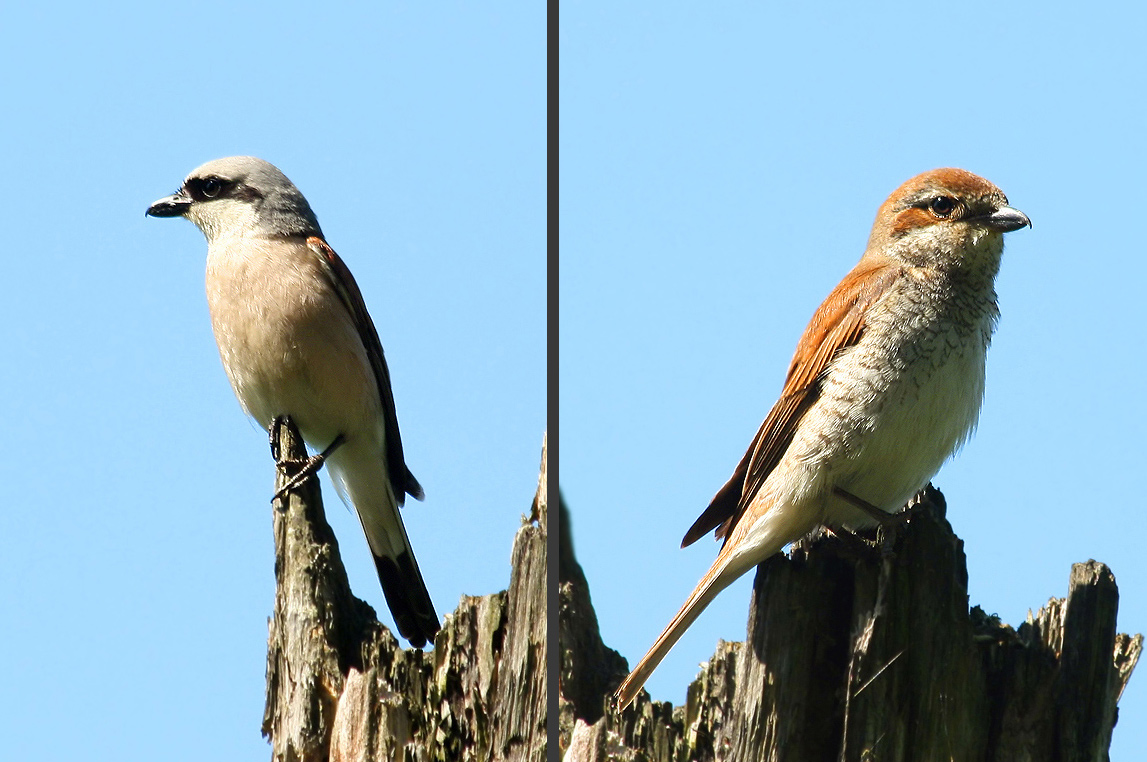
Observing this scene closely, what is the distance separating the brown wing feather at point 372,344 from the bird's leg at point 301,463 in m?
0.17

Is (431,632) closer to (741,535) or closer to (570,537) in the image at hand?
(570,537)

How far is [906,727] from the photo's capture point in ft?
7.62

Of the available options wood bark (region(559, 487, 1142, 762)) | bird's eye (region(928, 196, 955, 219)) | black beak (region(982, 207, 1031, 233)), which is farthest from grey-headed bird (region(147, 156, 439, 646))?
black beak (region(982, 207, 1031, 233))

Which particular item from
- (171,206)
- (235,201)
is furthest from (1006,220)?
(171,206)

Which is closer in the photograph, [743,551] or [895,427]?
[743,551]

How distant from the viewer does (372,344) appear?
3.89 metres

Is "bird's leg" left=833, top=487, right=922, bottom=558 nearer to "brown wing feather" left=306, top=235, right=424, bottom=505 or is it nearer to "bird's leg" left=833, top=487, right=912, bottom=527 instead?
"bird's leg" left=833, top=487, right=912, bottom=527

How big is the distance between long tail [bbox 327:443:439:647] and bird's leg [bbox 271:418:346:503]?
0.07 meters

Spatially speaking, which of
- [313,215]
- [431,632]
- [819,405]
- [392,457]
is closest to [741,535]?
[819,405]

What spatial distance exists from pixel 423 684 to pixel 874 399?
1.43m

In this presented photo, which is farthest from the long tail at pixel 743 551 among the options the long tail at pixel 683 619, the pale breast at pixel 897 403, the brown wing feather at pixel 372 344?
the brown wing feather at pixel 372 344

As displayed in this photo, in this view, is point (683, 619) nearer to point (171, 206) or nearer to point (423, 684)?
point (423, 684)

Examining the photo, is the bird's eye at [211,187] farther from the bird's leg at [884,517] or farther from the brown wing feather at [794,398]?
the bird's leg at [884,517]

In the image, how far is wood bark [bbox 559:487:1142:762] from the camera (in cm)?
234
